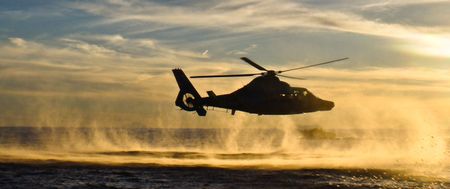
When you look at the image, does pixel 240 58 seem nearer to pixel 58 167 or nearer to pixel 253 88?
pixel 253 88

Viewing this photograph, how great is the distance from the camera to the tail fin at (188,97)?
5956 cm

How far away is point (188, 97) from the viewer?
60.6m

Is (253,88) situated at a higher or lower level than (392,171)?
higher

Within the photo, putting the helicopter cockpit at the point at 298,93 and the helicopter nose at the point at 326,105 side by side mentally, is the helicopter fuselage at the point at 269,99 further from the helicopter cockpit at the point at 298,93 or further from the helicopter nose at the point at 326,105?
the helicopter nose at the point at 326,105

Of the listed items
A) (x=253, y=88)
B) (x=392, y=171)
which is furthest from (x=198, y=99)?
(x=392, y=171)

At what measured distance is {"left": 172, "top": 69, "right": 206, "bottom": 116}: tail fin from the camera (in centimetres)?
5956

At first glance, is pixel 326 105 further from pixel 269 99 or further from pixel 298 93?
pixel 269 99

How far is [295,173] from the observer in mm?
73188

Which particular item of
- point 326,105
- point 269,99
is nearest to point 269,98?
point 269,99

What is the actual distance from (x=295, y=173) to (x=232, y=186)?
16913mm

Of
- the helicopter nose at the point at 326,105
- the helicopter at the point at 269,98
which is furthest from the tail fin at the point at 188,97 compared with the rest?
the helicopter nose at the point at 326,105

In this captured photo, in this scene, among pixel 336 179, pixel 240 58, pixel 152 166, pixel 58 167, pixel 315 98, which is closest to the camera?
pixel 240 58

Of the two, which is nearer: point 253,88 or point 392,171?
point 253,88

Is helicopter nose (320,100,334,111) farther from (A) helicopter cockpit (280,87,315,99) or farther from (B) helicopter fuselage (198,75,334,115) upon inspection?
(A) helicopter cockpit (280,87,315,99)
